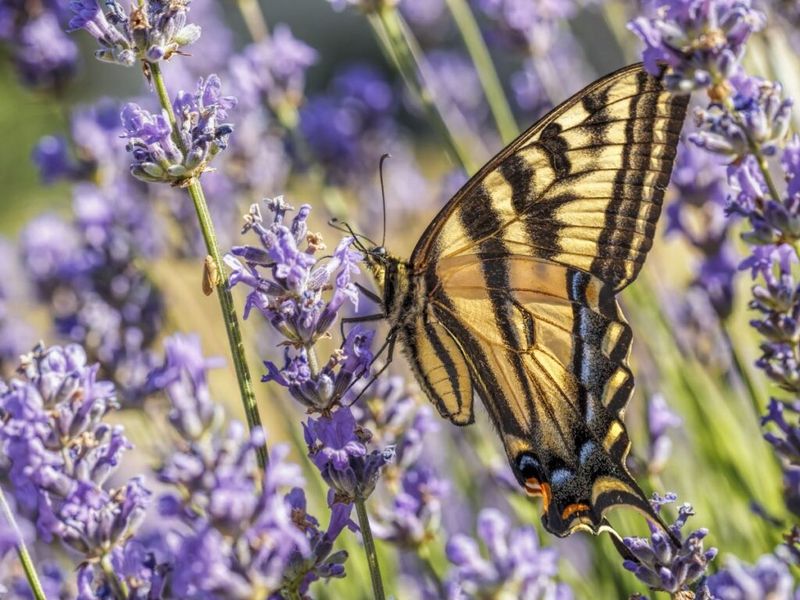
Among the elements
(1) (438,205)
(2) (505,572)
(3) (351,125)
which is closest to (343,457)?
(2) (505,572)

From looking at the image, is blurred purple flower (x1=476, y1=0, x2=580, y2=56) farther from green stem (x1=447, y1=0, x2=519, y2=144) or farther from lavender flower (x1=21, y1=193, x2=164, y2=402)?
lavender flower (x1=21, y1=193, x2=164, y2=402)

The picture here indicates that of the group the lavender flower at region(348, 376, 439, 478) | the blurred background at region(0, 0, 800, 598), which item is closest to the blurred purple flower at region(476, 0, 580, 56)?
the blurred background at region(0, 0, 800, 598)

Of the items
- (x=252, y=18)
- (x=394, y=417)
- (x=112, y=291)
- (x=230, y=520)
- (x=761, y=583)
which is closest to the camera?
(x=230, y=520)

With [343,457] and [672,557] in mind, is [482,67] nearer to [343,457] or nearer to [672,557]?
[343,457]

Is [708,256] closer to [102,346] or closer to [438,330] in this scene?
[438,330]

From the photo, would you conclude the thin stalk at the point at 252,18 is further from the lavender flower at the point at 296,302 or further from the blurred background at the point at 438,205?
the lavender flower at the point at 296,302

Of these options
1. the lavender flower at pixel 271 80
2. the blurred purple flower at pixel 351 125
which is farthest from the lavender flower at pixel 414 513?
the blurred purple flower at pixel 351 125
